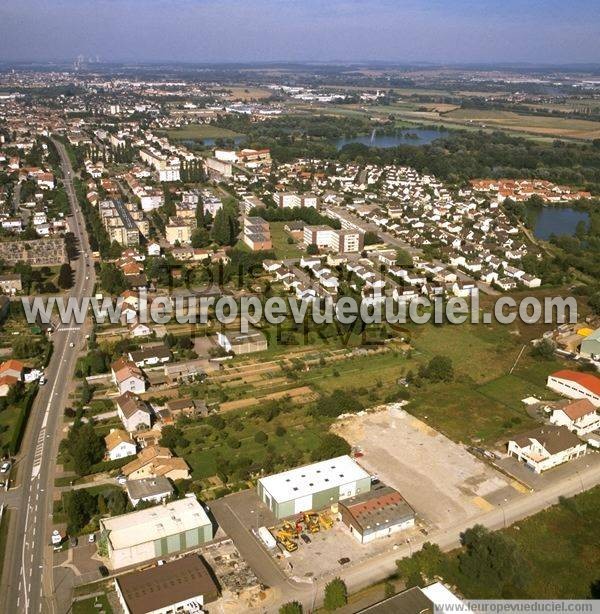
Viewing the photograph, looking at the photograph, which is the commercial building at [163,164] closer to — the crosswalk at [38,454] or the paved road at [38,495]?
the paved road at [38,495]

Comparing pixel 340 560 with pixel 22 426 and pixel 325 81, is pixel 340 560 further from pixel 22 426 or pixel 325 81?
pixel 325 81

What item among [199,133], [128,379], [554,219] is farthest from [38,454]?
[199,133]

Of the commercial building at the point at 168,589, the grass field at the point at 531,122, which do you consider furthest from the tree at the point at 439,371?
the grass field at the point at 531,122

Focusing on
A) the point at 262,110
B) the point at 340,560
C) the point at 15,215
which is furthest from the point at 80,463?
the point at 262,110

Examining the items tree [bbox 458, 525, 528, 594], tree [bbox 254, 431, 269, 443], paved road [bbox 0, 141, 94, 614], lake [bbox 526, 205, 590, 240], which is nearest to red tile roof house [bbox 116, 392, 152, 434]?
paved road [bbox 0, 141, 94, 614]

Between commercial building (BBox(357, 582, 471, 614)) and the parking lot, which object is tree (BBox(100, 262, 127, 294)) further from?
commercial building (BBox(357, 582, 471, 614))

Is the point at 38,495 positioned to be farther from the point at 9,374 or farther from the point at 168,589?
the point at 9,374
